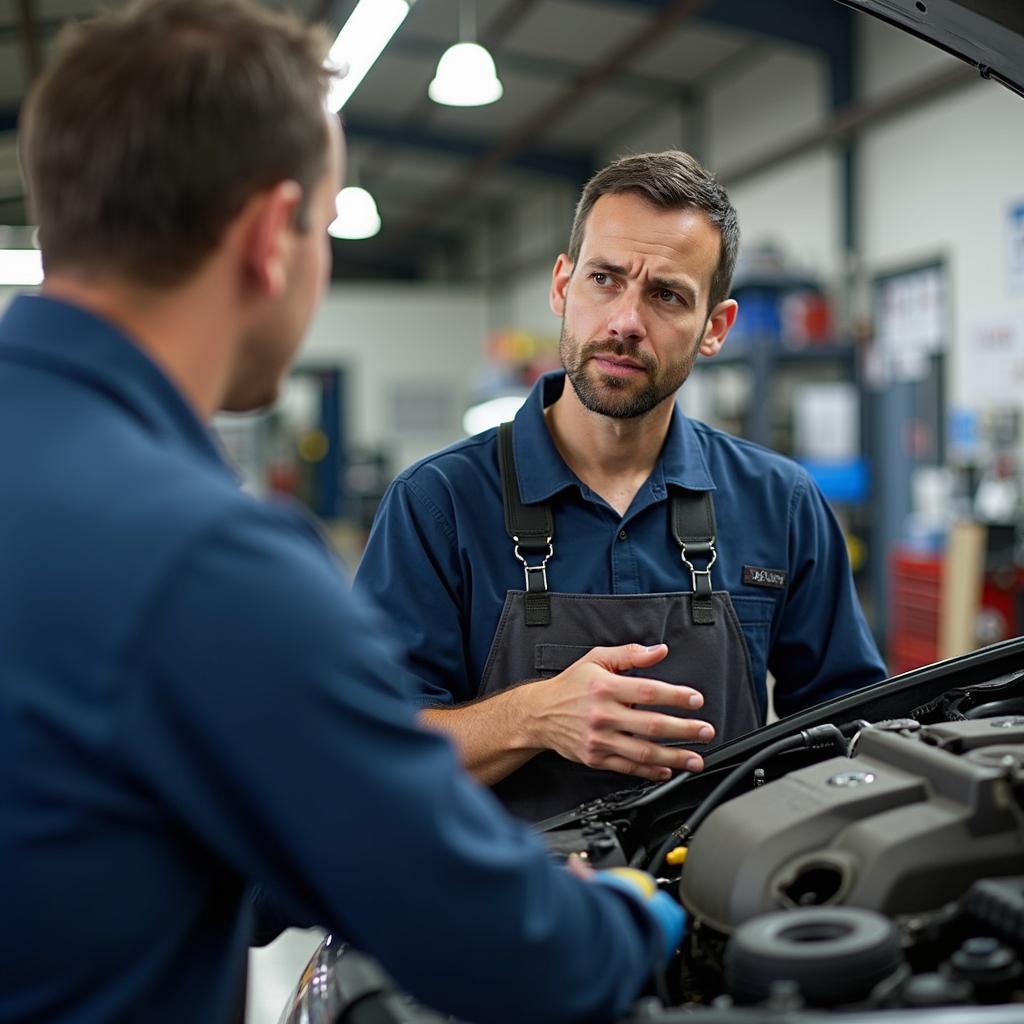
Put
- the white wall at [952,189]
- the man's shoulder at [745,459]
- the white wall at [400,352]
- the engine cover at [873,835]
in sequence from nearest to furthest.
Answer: the engine cover at [873,835] → the man's shoulder at [745,459] → the white wall at [952,189] → the white wall at [400,352]

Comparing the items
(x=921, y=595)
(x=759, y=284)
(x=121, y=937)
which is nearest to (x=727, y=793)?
(x=121, y=937)

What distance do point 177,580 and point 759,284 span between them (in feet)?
20.0

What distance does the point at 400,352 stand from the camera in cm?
1394

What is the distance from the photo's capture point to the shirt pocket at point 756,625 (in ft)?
5.80

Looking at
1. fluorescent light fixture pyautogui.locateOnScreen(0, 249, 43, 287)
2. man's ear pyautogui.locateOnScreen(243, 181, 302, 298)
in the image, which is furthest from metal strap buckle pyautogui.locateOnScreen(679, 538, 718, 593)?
fluorescent light fixture pyautogui.locateOnScreen(0, 249, 43, 287)

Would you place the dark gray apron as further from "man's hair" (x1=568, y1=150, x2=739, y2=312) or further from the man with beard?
"man's hair" (x1=568, y1=150, x2=739, y2=312)

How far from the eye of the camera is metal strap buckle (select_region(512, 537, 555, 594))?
1690 mm

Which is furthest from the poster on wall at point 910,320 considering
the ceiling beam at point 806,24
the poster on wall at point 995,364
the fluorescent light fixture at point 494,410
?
the fluorescent light fixture at point 494,410

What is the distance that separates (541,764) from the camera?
64.9 inches

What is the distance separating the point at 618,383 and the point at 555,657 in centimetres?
41

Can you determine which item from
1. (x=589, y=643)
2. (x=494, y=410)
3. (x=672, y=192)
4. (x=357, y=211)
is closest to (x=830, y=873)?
(x=589, y=643)

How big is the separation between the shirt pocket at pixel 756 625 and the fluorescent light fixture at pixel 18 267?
9.47 meters

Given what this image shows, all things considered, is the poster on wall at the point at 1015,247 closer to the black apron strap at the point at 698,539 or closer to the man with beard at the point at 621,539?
the man with beard at the point at 621,539

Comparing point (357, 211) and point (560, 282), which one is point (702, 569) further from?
point (357, 211)
